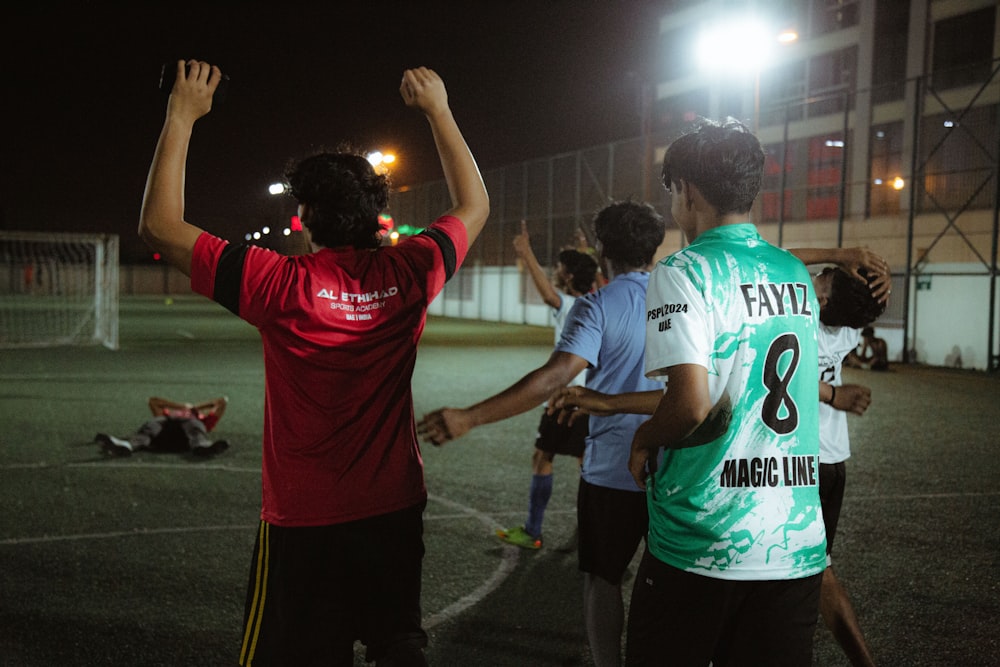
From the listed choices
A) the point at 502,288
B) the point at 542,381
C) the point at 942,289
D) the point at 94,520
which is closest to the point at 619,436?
the point at 542,381

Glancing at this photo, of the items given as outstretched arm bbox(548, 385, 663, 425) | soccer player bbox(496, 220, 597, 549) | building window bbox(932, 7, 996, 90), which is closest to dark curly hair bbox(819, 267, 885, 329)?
outstretched arm bbox(548, 385, 663, 425)

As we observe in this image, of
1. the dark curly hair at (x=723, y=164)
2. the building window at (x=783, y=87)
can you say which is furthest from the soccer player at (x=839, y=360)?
the building window at (x=783, y=87)

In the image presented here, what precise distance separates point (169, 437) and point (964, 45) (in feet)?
88.3

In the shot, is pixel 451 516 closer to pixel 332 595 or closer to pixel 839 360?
pixel 839 360

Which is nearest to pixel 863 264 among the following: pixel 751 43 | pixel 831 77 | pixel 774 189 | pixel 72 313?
pixel 751 43

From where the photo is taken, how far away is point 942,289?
68.3 ft

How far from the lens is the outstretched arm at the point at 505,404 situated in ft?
8.34

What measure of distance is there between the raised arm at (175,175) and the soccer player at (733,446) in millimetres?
1222

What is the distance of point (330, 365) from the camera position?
239cm

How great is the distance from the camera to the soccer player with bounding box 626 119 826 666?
83.1 inches

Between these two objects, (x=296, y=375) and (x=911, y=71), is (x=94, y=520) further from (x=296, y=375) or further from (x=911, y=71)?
(x=911, y=71)

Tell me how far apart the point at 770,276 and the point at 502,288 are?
3803 cm

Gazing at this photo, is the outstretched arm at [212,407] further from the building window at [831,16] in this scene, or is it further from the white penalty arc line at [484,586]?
the building window at [831,16]

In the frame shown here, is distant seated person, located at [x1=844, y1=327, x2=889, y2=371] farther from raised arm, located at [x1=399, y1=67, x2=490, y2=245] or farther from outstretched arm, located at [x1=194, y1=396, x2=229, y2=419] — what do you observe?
raised arm, located at [x1=399, y1=67, x2=490, y2=245]
